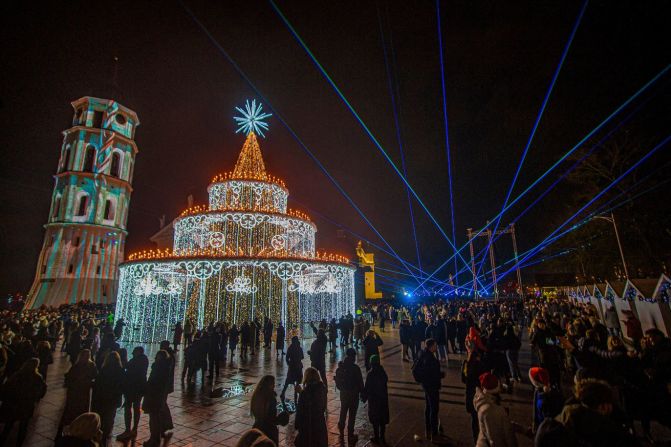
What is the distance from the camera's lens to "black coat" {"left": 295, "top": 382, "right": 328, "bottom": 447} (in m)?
3.98

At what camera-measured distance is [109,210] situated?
40.5 m

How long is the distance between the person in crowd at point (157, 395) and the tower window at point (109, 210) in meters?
43.1

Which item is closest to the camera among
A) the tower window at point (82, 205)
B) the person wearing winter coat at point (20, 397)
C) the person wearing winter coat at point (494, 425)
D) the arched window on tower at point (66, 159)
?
the person wearing winter coat at point (494, 425)

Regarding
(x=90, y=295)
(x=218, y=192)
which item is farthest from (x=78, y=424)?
(x=90, y=295)

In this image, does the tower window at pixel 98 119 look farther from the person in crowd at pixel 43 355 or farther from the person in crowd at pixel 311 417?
the person in crowd at pixel 311 417

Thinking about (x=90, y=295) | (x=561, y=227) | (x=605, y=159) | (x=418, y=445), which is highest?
(x=605, y=159)

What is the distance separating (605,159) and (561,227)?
827 cm

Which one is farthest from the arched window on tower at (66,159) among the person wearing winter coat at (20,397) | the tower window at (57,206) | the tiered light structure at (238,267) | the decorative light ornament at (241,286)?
the person wearing winter coat at (20,397)

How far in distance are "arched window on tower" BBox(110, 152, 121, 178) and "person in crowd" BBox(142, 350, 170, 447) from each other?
45785 millimetres

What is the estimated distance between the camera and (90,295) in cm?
3594

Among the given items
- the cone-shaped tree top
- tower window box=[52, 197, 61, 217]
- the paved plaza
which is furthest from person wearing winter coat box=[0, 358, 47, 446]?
tower window box=[52, 197, 61, 217]

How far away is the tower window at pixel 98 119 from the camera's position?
4253 centimetres

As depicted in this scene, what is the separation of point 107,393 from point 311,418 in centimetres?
396

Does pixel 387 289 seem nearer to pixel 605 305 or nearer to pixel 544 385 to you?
pixel 605 305
